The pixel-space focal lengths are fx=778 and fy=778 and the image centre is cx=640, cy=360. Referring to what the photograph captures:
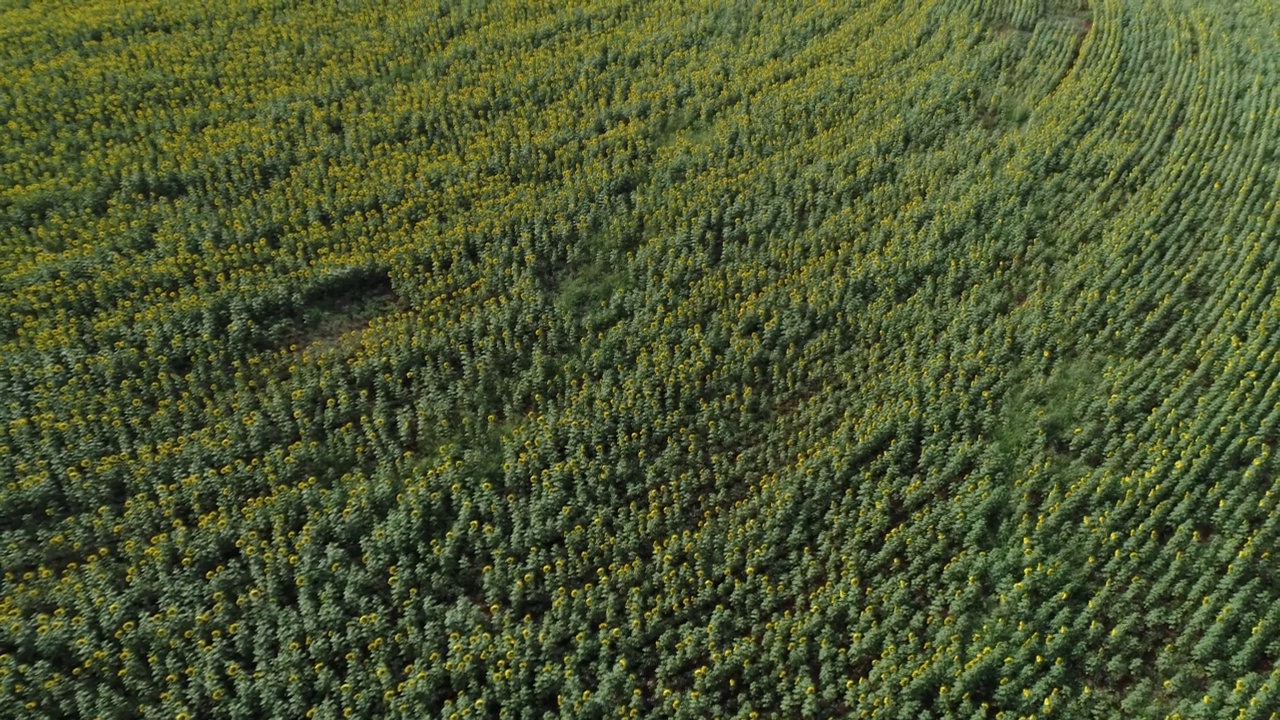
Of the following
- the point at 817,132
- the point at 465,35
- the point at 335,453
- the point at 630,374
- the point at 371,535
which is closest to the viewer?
the point at 371,535

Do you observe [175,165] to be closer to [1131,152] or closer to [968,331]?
[968,331]

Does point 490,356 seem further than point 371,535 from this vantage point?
Yes

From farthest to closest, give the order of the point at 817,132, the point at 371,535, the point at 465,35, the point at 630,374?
the point at 465,35 → the point at 817,132 → the point at 630,374 → the point at 371,535

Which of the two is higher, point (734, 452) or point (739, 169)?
point (739, 169)

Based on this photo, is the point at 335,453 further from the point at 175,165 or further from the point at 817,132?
the point at 817,132

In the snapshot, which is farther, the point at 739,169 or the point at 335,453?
the point at 739,169

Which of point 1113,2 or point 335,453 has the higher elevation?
point 1113,2

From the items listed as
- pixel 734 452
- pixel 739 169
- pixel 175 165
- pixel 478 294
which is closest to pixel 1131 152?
pixel 739 169

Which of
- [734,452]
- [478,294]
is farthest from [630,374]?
[478,294]

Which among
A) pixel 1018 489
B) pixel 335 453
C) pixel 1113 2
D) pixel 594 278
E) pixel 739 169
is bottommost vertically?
pixel 1018 489
